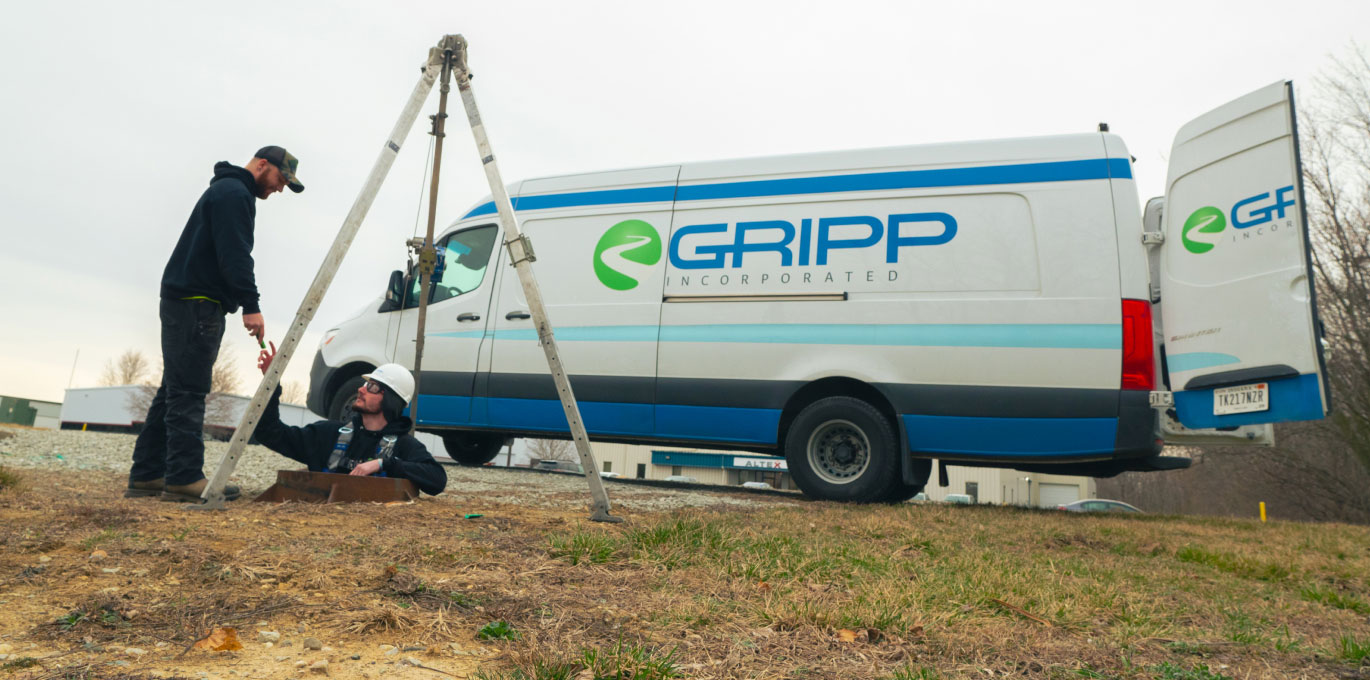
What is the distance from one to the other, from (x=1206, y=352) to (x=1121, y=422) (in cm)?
67

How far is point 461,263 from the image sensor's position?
7918 millimetres

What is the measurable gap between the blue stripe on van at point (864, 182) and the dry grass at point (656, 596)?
285cm

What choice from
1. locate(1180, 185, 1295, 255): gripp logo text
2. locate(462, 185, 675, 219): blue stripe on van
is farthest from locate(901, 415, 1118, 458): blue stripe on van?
locate(462, 185, 675, 219): blue stripe on van

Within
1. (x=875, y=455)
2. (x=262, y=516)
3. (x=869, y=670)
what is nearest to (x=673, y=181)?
(x=875, y=455)

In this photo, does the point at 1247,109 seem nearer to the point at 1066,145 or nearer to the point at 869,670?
the point at 1066,145

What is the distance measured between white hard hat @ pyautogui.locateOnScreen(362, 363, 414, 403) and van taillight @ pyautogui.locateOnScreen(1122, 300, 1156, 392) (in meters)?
4.54

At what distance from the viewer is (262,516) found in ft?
12.4

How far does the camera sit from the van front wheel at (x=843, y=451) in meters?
6.14

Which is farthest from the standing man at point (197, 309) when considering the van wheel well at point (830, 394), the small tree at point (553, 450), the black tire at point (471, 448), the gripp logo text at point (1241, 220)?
the small tree at point (553, 450)

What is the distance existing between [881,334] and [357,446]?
361 centimetres

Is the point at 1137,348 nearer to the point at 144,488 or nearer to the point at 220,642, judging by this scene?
the point at 220,642

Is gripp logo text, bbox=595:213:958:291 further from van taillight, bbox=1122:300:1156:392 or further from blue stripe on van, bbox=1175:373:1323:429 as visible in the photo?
blue stripe on van, bbox=1175:373:1323:429

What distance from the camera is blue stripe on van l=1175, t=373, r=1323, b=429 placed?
487 centimetres

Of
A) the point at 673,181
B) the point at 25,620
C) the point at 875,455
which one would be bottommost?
the point at 25,620
